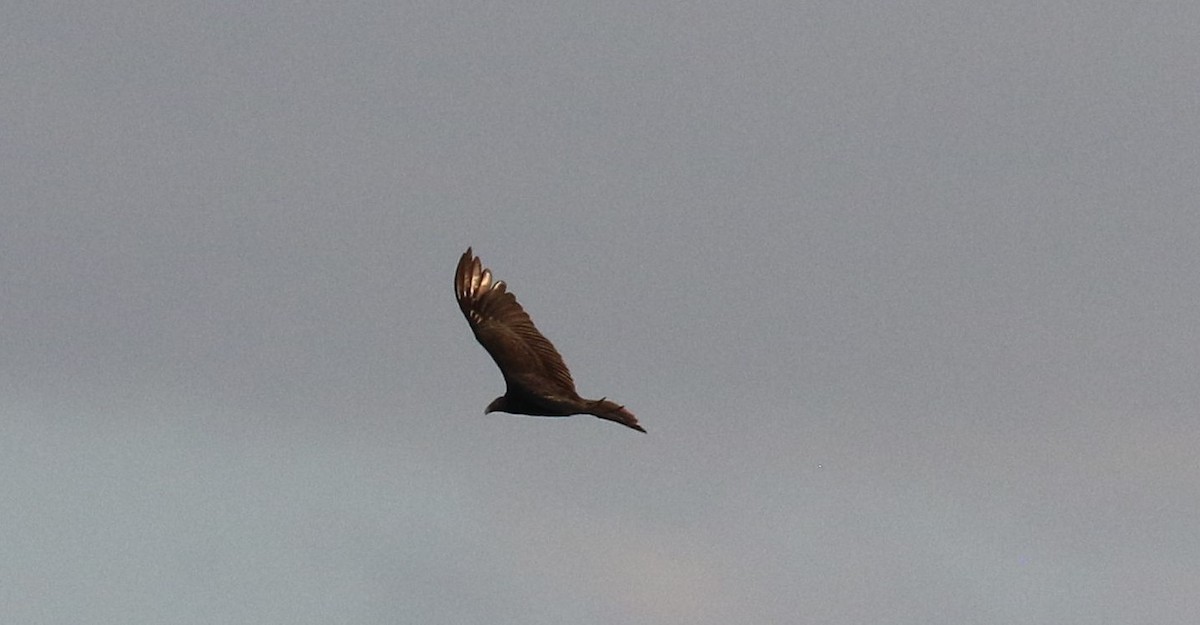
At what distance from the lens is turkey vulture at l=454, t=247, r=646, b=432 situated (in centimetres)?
3319

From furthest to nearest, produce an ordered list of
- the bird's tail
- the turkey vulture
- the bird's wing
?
the bird's wing
the turkey vulture
the bird's tail

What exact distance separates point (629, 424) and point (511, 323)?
5.42 m

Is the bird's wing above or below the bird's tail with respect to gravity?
above

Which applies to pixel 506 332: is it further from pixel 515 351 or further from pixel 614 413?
pixel 614 413

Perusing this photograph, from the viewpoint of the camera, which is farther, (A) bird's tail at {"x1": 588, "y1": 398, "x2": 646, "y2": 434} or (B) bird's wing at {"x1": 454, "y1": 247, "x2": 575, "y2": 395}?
(B) bird's wing at {"x1": 454, "y1": 247, "x2": 575, "y2": 395}

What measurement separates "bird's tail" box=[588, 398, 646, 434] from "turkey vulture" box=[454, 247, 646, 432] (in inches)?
2.2

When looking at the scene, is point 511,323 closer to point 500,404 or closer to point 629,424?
point 500,404

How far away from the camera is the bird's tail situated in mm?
30250

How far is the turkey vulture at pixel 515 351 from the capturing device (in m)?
33.2

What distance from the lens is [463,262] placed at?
35344 mm

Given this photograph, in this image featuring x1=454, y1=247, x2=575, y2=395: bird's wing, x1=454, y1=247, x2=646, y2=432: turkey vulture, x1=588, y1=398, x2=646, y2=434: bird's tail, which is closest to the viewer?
x1=588, y1=398, x2=646, y2=434: bird's tail

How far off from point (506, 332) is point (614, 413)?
15.1 ft

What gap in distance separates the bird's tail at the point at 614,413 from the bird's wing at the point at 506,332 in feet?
6.30

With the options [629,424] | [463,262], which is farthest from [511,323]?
[629,424]
